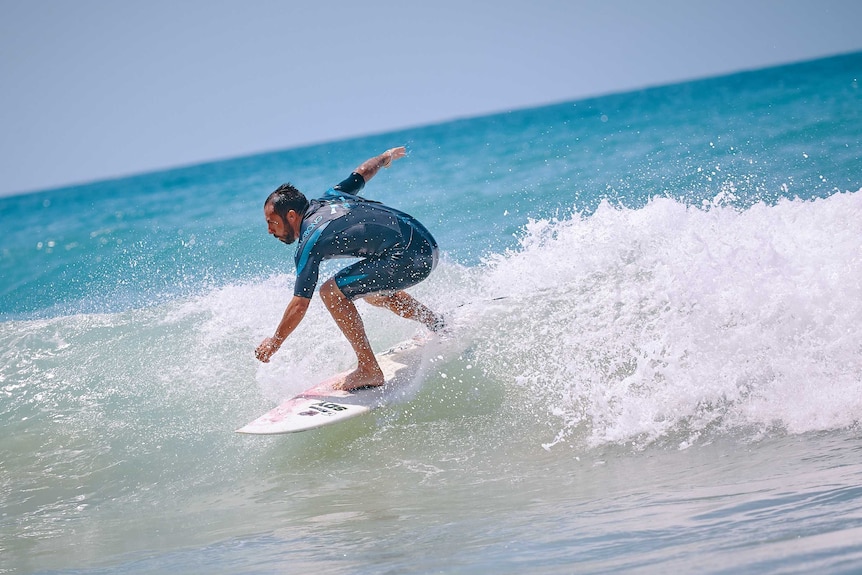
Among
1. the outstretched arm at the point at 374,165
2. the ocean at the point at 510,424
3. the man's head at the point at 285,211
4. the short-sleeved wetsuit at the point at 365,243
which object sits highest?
the outstretched arm at the point at 374,165

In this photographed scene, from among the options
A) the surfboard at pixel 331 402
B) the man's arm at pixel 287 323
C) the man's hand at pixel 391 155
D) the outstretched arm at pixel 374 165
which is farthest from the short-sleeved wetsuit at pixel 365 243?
the surfboard at pixel 331 402

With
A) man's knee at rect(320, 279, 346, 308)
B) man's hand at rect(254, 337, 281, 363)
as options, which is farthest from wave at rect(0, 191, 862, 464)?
man's hand at rect(254, 337, 281, 363)

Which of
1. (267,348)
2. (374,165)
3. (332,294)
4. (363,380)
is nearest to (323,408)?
(363,380)

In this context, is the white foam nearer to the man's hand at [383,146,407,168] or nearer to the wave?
the wave

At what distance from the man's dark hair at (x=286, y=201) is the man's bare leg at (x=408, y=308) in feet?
3.05

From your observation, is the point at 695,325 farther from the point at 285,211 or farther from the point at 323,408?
the point at 285,211

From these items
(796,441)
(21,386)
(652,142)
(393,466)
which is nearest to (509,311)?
(393,466)

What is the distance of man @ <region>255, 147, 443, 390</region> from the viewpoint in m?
5.28

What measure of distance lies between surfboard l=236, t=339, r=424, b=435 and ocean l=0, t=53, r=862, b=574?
0.15 metres

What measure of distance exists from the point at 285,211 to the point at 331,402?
131 centimetres

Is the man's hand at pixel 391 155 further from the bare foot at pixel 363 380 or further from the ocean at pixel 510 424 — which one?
the bare foot at pixel 363 380

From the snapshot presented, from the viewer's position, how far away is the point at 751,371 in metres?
5.22

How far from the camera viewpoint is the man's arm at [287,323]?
5.18 meters

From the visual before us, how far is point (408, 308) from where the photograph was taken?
6348 mm
